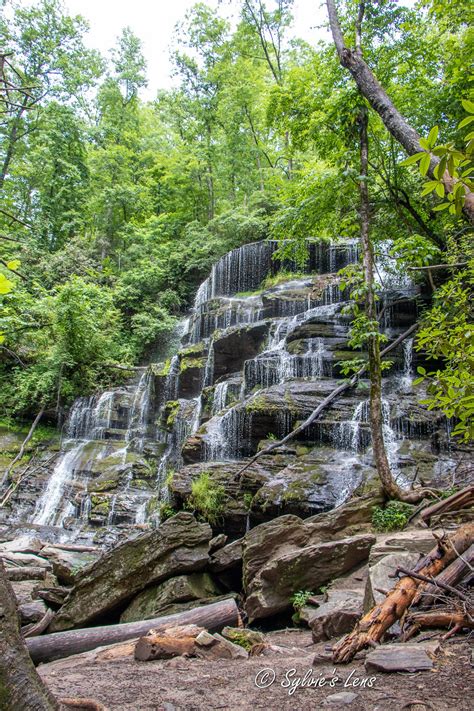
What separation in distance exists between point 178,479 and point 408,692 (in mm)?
7761

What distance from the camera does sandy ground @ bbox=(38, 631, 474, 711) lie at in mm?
2215

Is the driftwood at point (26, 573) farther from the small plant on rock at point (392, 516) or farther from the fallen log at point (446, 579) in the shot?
the fallen log at point (446, 579)

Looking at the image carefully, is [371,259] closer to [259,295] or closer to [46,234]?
[259,295]

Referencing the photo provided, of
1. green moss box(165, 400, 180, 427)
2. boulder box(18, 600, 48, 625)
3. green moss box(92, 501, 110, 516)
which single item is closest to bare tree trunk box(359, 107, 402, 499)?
boulder box(18, 600, 48, 625)

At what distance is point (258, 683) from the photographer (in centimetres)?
310

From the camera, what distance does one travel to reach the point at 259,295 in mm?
19953

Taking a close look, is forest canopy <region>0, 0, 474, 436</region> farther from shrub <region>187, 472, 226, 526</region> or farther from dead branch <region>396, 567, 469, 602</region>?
dead branch <region>396, 567, 469, 602</region>

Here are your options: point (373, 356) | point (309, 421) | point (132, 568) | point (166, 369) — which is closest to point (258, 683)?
point (132, 568)

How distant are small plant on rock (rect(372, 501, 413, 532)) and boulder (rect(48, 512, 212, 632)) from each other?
8.78 feet

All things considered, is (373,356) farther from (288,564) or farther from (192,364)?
(192,364)

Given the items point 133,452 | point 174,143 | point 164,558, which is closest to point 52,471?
point 133,452

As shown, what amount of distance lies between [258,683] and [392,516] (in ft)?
12.7

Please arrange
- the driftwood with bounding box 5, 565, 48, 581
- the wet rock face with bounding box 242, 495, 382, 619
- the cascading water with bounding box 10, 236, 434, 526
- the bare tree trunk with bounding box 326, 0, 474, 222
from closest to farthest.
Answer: the bare tree trunk with bounding box 326, 0, 474, 222 → the wet rock face with bounding box 242, 495, 382, 619 → the driftwood with bounding box 5, 565, 48, 581 → the cascading water with bounding box 10, 236, 434, 526

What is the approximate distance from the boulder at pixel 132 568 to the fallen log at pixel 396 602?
148 inches
